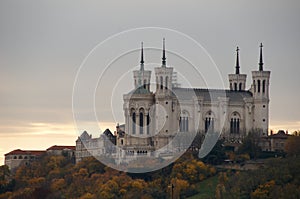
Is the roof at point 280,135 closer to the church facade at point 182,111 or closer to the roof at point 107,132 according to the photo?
the church facade at point 182,111

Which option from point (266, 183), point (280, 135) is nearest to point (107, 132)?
point (280, 135)

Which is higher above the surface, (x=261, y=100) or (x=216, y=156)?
(x=261, y=100)

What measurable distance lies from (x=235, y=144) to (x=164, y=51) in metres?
10.3

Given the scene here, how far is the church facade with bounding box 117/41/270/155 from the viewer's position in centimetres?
15488

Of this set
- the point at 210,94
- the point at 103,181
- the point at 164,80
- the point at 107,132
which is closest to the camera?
the point at 103,181

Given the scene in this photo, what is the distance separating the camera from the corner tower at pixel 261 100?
15788 centimetres

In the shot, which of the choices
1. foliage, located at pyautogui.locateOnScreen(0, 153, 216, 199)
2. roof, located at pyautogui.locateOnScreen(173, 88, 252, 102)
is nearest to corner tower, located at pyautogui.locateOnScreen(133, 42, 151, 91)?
roof, located at pyautogui.locateOnScreen(173, 88, 252, 102)

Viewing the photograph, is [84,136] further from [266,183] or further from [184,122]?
[266,183]

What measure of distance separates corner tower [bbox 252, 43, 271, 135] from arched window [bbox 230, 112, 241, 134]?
1460mm

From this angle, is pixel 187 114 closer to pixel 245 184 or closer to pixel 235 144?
pixel 235 144

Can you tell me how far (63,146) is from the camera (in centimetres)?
17638

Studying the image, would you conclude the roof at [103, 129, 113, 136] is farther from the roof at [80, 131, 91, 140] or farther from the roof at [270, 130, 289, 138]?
the roof at [270, 130, 289, 138]

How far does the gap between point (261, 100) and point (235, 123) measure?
9.94 ft

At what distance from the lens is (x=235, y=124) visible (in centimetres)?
15788
